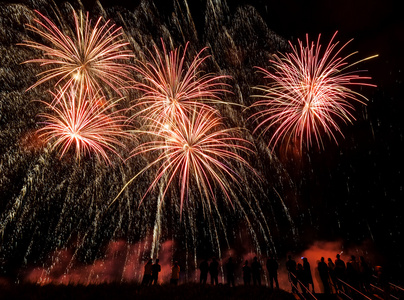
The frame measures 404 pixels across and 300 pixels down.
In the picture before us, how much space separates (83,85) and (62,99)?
1.50 m

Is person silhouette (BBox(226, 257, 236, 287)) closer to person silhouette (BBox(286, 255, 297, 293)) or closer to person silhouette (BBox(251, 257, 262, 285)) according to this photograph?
person silhouette (BBox(251, 257, 262, 285))

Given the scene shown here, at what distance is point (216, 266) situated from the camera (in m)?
13.1

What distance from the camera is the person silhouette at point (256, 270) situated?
13086 millimetres

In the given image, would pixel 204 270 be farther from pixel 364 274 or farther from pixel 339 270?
pixel 364 274

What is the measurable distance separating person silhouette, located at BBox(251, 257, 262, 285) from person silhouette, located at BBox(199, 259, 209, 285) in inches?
89.0

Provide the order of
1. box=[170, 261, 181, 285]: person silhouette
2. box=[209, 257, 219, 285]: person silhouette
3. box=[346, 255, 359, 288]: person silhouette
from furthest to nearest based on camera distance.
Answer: box=[209, 257, 219, 285]: person silhouette < box=[170, 261, 181, 285]: person silhouette < box=[346, 255, 359, 288]: person silhouette

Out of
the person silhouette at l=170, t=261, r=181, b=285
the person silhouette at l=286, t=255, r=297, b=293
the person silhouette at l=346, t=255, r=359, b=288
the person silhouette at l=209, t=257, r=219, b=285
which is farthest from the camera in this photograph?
the person silhouette at l=209, t=257, r=219, b=285

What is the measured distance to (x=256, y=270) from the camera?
13156 mm

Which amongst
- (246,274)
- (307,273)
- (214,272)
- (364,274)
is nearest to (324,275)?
(307,273)

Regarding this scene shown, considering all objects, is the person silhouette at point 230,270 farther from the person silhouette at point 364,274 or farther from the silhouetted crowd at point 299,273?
the person silhouette at point 364,274

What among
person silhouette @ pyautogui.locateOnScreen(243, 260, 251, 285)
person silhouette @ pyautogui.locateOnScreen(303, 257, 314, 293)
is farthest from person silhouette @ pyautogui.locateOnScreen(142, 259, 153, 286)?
person silhouette @ pyautogui.locateOnScreen(303, 257, 314, 293)

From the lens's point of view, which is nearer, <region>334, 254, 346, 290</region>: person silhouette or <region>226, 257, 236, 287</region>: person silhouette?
<region>334, 254, 346, 290</region>: person silhouette

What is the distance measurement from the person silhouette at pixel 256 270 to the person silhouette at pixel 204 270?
226cm

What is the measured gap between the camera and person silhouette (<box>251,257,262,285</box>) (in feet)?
42.9
